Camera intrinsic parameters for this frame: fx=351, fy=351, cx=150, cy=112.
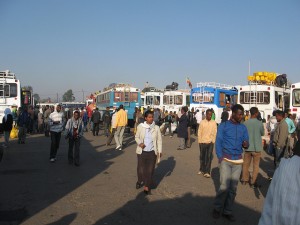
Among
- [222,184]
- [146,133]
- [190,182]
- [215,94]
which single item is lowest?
[190,182]

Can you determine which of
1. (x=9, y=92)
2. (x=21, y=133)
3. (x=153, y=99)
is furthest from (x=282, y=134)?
(x=153, y=99)

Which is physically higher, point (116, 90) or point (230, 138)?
point (116, 90)

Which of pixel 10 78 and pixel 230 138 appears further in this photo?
pixel 10 78

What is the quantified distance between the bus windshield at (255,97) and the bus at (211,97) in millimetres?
2188

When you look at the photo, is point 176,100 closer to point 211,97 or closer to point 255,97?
point 211,97

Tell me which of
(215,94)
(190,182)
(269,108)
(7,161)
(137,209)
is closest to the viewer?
(137,209)

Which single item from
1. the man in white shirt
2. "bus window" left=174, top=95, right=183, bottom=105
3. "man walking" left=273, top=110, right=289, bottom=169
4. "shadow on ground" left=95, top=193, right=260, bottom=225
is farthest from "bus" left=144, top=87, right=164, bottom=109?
"shadow on ground" left=95, top=193, right=260, bottom=225

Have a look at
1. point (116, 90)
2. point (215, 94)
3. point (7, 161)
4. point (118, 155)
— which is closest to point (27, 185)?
point (7, 161)

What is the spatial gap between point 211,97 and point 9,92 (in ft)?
44.5

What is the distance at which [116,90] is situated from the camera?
91.7ft

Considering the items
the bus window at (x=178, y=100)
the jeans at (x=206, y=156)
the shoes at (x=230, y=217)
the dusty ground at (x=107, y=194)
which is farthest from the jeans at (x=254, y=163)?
the bus window at (x=178, y=100)

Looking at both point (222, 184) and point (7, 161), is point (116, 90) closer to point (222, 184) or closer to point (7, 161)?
point (7, 161)

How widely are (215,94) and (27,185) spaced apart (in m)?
18.4

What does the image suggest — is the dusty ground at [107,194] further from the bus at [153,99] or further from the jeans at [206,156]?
the bus at [153,99]
